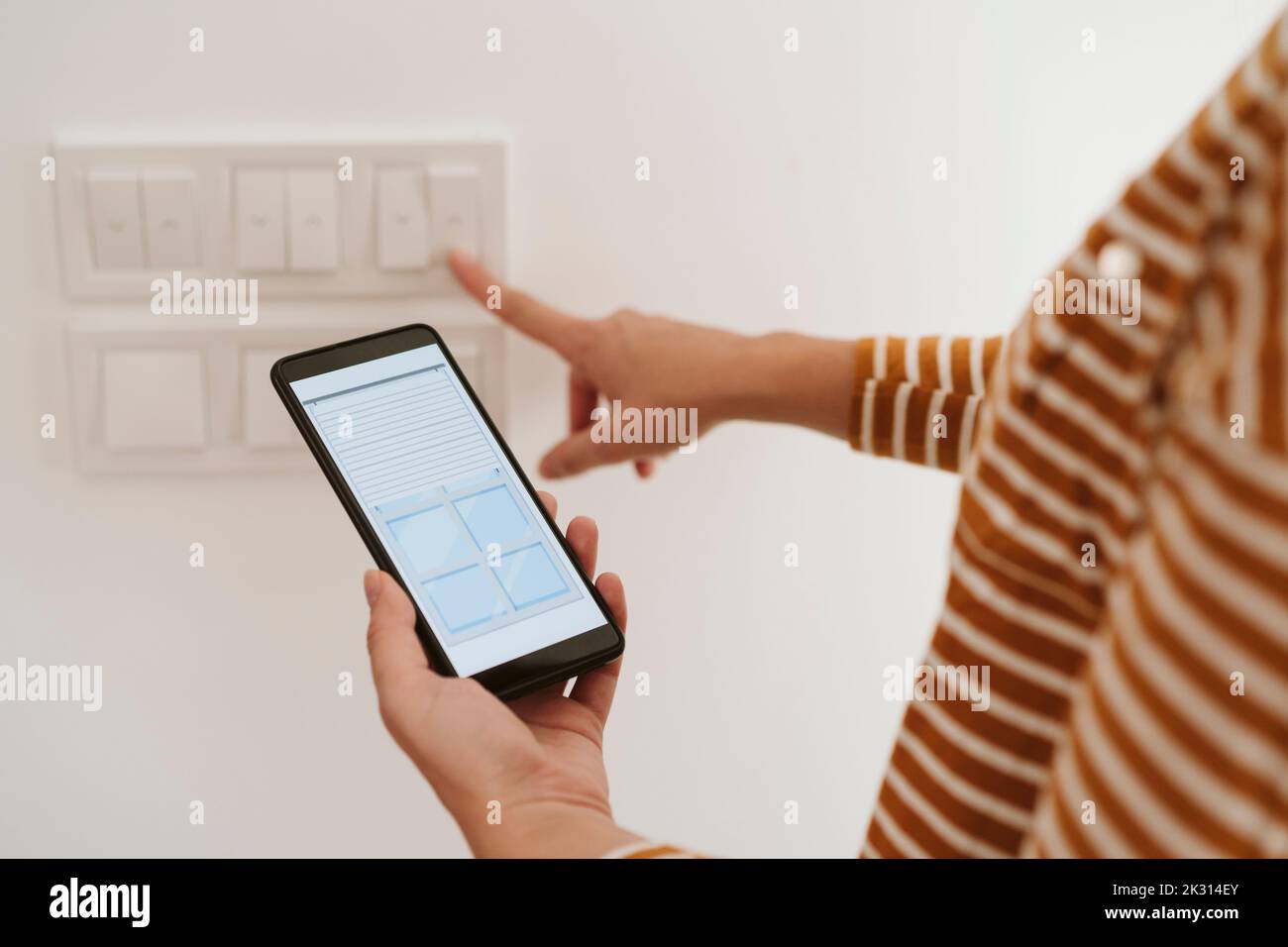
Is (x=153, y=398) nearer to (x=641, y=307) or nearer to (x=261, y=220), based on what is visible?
(x=261, y=220)

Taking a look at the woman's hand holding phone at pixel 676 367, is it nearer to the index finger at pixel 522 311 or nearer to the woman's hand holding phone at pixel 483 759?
the index finger at pixel 522 311

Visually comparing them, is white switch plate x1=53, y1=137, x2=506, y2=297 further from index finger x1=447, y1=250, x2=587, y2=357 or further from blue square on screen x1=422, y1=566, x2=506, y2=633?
blue square on screen x1=422, y1=566, x2=506, y2=633

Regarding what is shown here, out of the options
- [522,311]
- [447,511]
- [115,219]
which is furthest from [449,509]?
[115,219]

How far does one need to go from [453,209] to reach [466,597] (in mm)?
209

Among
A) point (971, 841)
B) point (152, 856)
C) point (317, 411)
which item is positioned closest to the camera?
point (971, 841)

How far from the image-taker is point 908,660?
0.66 metres

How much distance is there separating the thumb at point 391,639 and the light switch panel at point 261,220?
20cm

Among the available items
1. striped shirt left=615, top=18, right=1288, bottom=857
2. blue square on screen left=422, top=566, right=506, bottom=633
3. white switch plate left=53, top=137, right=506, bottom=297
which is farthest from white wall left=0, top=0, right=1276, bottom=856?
striped shirt left=615, top=18, right=1288, bottom=857

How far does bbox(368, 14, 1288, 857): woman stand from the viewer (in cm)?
23

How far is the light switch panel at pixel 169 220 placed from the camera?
21.3 inches

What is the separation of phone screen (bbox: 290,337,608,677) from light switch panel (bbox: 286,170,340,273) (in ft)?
0.25
